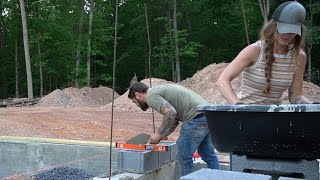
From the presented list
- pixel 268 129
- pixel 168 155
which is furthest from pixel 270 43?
pixel 168 155

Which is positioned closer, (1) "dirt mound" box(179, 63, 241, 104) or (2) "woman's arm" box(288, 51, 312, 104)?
(2) "woman's arm" box(288, 51, 312, 104)

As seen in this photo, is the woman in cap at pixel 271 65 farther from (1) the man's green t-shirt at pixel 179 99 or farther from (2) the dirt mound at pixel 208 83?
(2) the dirt mound at pixel 208 83

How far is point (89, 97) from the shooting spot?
2128cm

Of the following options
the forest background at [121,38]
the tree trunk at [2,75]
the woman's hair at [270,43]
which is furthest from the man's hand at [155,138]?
the tree trunk at [2,75]

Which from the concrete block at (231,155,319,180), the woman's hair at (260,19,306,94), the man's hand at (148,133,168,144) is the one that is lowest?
the man's hand at (148,133,168,144)

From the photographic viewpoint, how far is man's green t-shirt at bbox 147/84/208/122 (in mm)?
3574

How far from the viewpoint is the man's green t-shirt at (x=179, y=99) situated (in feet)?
11.7

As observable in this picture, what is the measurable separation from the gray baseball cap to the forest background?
21198 mm

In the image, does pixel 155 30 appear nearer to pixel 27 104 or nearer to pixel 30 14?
pixel 30 14

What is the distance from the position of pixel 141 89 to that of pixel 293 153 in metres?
2.01

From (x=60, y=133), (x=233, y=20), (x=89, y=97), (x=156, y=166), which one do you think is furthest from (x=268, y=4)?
(x=156, y=166)

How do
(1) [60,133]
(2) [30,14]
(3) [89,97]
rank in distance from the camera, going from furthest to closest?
(2) [30,14]
(3) [89,97]
(1) [60,133]

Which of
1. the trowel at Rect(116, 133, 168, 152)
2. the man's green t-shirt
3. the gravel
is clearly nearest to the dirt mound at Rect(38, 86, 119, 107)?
the gravel

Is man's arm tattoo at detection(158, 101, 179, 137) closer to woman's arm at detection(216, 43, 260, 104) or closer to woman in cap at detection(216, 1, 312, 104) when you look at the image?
woman in cap at detection(216, 1, 312, 104)
